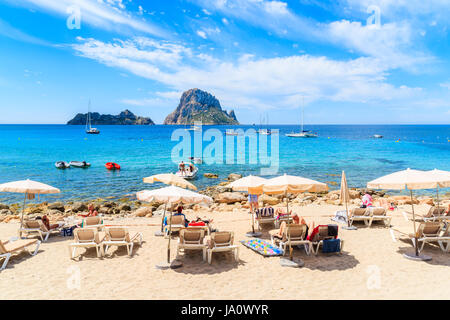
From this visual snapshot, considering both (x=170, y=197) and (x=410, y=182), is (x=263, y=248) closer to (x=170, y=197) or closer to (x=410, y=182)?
(x=170, y=197)

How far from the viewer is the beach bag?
8.70 metres

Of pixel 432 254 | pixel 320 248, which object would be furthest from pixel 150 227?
pixel 432 254

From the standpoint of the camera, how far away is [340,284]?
6691 mm

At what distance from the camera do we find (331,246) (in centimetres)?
873

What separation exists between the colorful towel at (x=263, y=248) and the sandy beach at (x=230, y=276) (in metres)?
0.18

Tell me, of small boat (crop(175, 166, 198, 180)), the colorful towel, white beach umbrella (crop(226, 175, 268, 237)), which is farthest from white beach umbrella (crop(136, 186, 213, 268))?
small boat (crop(175, 166, 198, 180))

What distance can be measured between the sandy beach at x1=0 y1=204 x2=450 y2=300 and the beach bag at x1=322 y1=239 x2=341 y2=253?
0.17 metres

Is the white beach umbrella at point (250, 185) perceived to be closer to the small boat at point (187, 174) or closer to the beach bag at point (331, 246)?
the beach bag at point (331, 246)

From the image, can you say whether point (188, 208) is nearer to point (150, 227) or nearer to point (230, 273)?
point (150, 227)

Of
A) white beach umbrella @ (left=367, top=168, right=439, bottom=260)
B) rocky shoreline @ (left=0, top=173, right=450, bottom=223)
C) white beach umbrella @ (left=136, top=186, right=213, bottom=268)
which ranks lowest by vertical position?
rocky shoreline @ (left=0, top=173, right=450, bottom=223)

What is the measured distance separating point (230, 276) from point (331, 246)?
3525 mm

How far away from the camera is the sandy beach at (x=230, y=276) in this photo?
6242 millimetres

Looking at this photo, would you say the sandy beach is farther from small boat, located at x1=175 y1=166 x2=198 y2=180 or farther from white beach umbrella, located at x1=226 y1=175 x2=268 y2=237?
small boat, located at x1=175 y1=166 x2=198 y2=180
